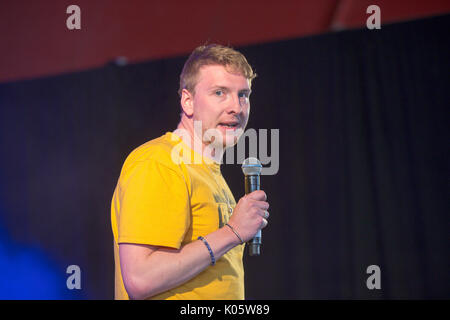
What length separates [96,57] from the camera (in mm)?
4203

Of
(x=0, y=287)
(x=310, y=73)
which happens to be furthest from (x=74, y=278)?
(x=310, y=73)

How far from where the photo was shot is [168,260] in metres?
1.09

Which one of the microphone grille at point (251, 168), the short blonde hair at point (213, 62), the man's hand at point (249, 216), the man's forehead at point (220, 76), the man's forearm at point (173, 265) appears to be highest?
the short blonde hair at point (213, 62)

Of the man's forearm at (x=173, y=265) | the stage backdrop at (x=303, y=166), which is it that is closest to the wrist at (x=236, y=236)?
the man's forearm at (x=173, y=265)

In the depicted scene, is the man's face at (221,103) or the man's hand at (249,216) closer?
the man's hand at (249,216)

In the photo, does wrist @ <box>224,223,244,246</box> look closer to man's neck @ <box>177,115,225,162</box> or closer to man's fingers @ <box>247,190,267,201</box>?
man's fingers @ <box>247,190,267,201</box>

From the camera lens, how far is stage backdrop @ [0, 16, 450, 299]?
3146 millimetres

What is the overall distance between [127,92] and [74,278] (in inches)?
67.8

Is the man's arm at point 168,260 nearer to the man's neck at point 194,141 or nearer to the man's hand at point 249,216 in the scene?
the man's hand at point 249,216

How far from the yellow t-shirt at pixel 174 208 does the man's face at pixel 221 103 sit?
0.11m

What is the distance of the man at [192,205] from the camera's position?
3.55 ft

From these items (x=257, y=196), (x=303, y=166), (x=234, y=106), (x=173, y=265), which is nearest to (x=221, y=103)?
(x=234, y=106)
